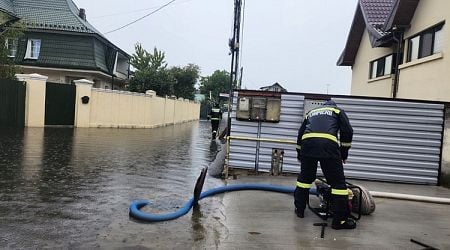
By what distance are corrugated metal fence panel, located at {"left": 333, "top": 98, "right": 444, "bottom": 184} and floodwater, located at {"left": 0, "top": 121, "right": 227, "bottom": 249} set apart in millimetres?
3071

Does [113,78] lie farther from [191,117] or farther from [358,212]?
[358,212]

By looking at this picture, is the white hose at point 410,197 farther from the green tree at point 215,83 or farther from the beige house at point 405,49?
the green tree at point 215,83

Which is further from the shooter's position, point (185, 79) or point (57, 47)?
point (185, 79)

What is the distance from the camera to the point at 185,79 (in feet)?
153

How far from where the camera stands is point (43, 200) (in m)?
6.68

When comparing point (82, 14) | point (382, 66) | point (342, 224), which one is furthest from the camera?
point (82, 14)

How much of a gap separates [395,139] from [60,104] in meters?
14.9

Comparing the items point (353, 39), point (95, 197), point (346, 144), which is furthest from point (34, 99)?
point (346, 144)

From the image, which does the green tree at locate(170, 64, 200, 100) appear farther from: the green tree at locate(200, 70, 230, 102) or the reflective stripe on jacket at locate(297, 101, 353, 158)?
the reflective stripe on jacket at locate(297, 101, 353, 158)

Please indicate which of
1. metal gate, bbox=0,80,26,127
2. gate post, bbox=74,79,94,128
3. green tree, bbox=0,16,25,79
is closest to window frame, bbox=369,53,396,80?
gate post, bbox=74,79,94,128

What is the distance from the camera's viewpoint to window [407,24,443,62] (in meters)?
12.3

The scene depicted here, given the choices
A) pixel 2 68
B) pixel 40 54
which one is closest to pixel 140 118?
pixel 2 68

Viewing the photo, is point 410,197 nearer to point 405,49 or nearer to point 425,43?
point 425,43

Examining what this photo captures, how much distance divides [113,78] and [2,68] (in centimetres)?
1435
